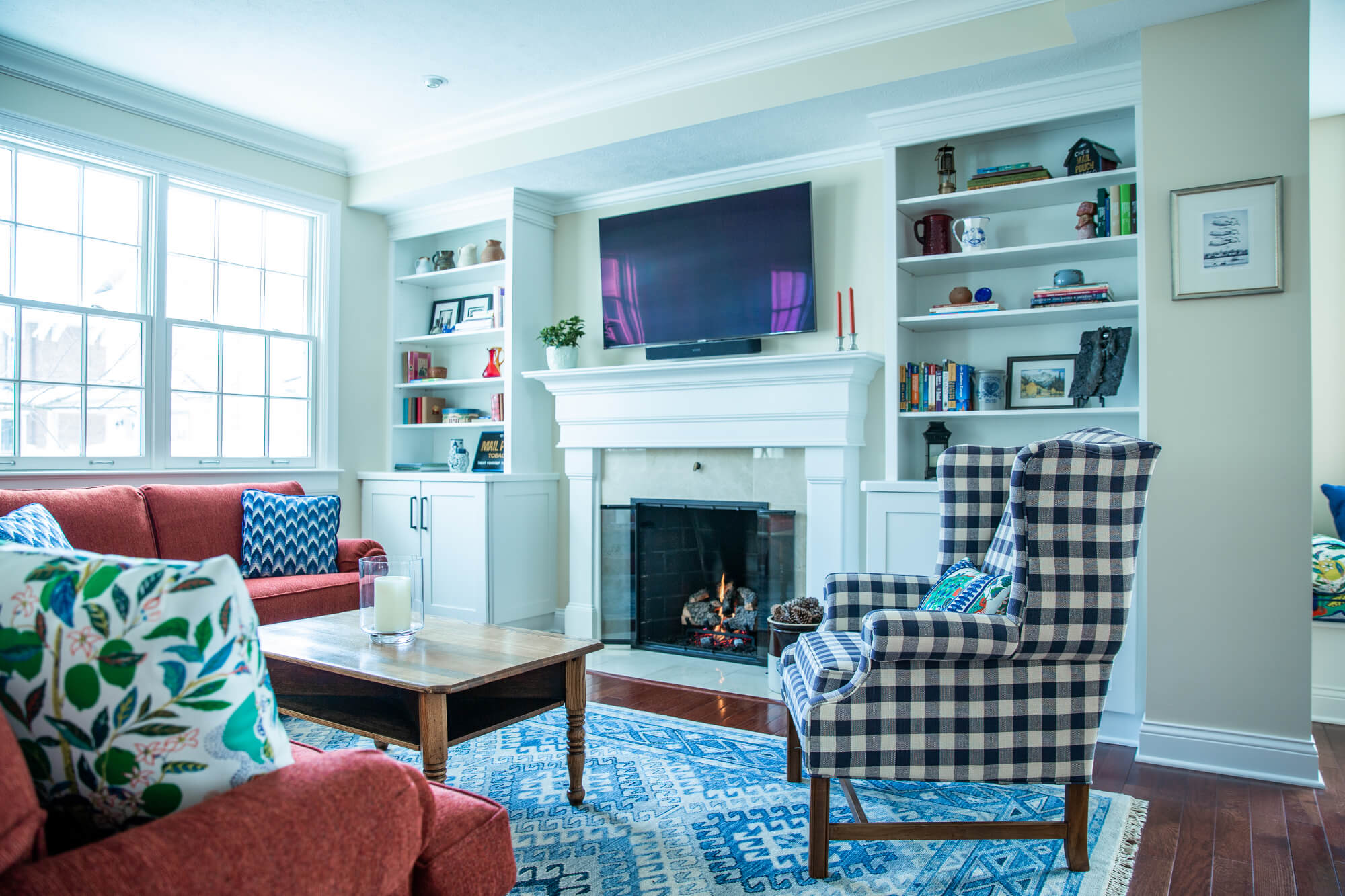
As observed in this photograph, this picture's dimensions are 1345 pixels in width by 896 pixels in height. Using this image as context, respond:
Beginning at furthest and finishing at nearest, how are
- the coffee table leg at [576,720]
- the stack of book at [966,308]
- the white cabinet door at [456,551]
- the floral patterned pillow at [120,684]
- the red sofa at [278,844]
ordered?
the white cabinet door at [456,551]
the stack of book at [966,308]
the coffee table leg at [576,720]
the floral patterned pillow at [120,684]
the red sofa at [278,844]

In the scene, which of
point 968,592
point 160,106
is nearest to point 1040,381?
point 968,592

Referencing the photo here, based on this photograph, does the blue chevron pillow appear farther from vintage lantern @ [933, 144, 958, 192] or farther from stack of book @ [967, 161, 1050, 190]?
stack of book @ [967, 161, 1050, 190]

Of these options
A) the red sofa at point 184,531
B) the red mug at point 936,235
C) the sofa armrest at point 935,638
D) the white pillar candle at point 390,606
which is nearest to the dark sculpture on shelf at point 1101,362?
the red mug at point 936,235

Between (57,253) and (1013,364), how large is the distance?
4.19 meters

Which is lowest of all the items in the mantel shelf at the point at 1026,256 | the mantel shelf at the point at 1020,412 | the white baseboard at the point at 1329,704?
the white baseboard at the point at 1329,704

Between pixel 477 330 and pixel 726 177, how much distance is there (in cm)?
166

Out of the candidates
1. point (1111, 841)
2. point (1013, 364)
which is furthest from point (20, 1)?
point (1111, 841)

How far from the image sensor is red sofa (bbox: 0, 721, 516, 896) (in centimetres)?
77

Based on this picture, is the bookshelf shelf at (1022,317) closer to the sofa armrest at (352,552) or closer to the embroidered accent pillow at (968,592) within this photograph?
the embroidered accent pillow at (968,592)

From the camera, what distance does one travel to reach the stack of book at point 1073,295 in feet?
10.4

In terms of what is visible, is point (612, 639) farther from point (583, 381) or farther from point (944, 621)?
point (944, 621)

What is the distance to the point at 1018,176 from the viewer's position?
3314 mm

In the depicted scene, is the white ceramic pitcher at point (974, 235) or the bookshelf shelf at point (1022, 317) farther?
the white ceramic pitcher at point (974, 235)

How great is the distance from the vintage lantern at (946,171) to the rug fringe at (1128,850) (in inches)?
91.5
